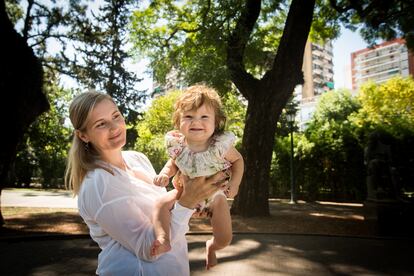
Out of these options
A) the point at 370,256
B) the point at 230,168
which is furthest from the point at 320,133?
the point at 230,168

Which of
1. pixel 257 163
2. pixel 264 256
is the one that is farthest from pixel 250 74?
pixel 264 256

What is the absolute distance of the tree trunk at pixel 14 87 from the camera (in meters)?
7.88

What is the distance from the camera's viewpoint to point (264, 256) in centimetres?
563

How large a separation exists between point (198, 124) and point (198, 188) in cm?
54

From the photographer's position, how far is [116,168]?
64.6 inches

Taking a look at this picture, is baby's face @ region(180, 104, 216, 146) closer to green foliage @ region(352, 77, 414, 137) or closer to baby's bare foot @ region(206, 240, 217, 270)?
baby's bare foot @ region(206, 240, 217, 270)

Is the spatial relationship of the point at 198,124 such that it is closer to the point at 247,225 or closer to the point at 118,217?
the point at 118,217

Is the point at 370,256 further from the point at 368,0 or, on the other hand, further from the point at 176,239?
the point at 368,0

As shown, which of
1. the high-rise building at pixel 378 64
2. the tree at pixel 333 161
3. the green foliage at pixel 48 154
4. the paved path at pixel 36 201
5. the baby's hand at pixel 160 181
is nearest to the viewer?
the baby's hand at pixel 160 181

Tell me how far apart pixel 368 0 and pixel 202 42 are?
6.54 meters

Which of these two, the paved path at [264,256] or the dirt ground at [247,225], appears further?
the dirt ground at [247,225]

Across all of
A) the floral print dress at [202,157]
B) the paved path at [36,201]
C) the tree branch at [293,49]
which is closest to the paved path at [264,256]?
the floral print dress at [202,157]

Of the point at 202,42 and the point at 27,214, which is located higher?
the point at 202,42

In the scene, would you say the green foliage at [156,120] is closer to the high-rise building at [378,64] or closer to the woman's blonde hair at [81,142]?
the woman's blonde hair at [81,142]
